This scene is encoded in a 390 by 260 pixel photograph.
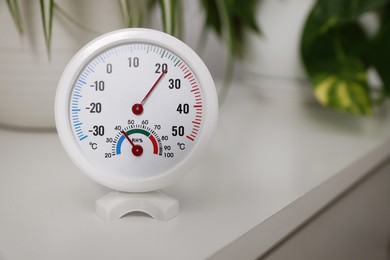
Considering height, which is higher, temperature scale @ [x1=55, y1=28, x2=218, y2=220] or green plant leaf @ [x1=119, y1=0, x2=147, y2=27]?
green plant leaf @ [x1=119, y1=0, x2=147, y2=27]

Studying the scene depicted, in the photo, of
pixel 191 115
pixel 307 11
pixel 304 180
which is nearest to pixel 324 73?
pixel 307 11

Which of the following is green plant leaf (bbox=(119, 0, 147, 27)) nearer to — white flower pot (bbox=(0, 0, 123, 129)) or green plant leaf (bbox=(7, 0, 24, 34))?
white flower pot (bbox=(0, 0, 123, 129))

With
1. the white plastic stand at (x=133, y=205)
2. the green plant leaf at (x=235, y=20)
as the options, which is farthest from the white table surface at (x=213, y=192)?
the green plant leaf at (x=235, y=20)

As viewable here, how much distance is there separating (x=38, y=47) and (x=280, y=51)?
416 millimetres

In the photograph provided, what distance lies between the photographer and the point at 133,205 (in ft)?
1.70

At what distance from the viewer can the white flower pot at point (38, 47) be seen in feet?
2.28

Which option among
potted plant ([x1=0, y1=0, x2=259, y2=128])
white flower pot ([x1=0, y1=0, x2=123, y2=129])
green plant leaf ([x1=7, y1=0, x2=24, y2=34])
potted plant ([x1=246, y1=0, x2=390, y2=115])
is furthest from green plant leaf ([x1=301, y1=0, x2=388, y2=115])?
green plant leaf ([x1=7, y1=0, x2=24, y2=34])

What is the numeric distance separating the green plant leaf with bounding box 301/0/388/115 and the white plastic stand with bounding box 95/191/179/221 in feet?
1.34

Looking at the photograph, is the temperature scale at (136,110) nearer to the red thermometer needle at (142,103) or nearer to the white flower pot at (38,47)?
the red thermometer needle at (142,103)

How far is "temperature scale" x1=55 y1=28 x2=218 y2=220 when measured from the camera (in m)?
0.49

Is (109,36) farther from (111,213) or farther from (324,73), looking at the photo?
(324,73)

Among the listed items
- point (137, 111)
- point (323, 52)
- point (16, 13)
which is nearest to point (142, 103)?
point (137, 111)

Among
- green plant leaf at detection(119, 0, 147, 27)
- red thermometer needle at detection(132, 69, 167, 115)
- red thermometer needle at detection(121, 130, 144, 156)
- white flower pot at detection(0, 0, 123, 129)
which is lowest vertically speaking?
red thermometer needle at detection(121, 130, 144, 156)

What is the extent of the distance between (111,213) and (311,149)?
353 mm
